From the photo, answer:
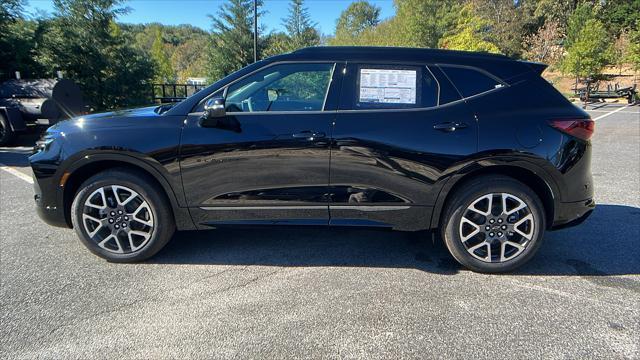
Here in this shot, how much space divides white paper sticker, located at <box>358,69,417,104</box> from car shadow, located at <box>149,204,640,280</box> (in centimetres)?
126

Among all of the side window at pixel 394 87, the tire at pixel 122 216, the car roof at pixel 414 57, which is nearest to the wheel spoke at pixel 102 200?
the tire at pixel 122 216

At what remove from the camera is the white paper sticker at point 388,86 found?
10.1ft

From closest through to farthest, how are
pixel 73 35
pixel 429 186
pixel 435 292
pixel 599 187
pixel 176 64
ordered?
pixel 435 292 < pixel 429 186 < pixel 599 187 < pixel 73 35 < pixel 176 64

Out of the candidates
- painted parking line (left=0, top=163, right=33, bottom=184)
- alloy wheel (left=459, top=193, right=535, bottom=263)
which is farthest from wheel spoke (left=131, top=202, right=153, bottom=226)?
painted parking line (left=0, top=163, right=33, bottom=184)

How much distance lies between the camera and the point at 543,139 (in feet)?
9.60

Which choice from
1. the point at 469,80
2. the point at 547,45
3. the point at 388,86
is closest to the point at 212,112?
the point at 388,86

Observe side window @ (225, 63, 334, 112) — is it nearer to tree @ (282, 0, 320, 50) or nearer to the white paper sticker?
the white paper sticker

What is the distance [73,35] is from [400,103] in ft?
56.0

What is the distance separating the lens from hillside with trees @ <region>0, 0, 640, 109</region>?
47.6ft

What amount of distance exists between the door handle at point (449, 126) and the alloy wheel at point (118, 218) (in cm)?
251

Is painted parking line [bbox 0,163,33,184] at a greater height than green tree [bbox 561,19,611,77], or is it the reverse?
green tree [bbox 561,19,611,77]

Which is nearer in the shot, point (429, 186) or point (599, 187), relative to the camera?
point (429, 186)

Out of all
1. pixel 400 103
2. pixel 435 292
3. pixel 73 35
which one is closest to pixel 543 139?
pixel 400 103

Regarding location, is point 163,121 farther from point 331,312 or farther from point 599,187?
point 599,187
